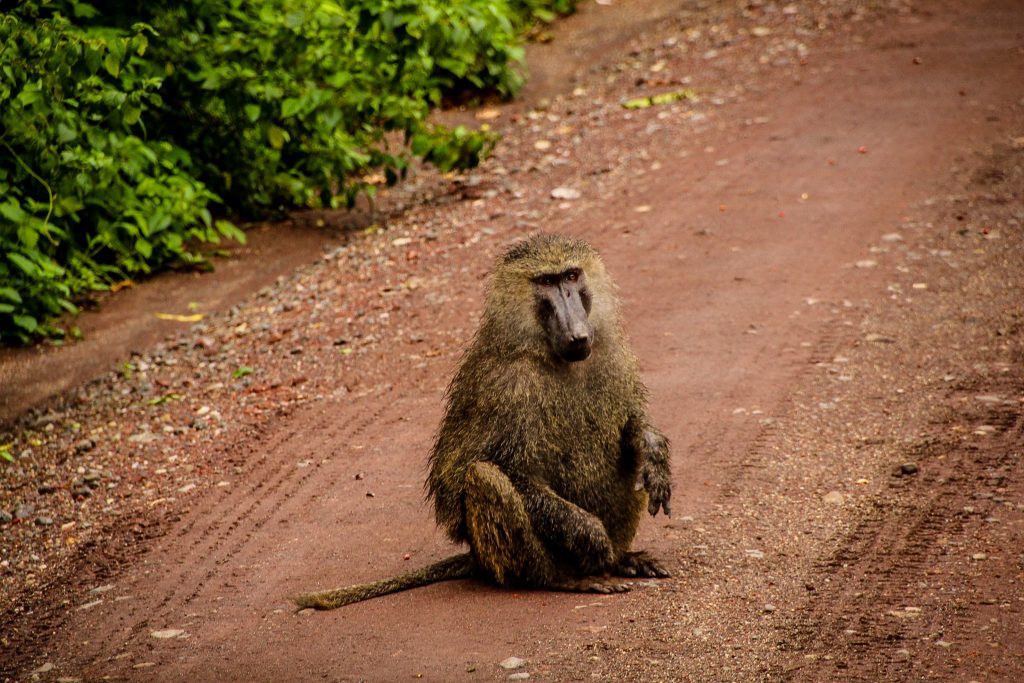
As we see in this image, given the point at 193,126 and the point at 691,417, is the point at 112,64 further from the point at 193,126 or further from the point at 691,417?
the point at 691,417

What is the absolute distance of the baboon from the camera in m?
4.48

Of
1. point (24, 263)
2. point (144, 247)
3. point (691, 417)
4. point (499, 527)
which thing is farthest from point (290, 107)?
point (499, 527)

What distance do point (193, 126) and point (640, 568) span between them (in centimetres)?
688

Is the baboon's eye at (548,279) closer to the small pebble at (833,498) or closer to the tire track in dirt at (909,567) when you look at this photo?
the tire track in dirt at (909,567)

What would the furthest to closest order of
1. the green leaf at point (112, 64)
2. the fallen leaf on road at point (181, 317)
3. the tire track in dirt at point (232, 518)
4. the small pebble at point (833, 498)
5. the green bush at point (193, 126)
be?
1. the fallen leaf on road at point (181, 317)
2. the green bush at point (193, 126)
3. the green leaf at point (112, 64)
4. the small pebble at point (833, 498)
5. the tire track in dirt at point (232, 518)

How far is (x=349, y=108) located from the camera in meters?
9.66

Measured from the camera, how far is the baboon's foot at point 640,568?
15.0ft

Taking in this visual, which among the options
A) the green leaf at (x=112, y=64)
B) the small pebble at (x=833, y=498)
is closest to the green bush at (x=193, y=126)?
the green leaf at (x=112, y=64)

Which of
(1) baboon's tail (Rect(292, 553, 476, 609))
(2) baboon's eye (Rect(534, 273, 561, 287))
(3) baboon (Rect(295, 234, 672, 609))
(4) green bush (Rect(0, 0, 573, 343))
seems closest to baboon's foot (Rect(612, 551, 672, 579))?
(3) baboon (Rect(295, 234, 672, 609))

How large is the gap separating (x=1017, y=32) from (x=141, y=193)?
869 centimetres

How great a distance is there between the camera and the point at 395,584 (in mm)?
4680

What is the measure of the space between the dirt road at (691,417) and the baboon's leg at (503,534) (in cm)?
10

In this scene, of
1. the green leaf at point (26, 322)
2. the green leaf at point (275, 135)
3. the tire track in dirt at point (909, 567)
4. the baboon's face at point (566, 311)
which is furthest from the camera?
the green leaf at point (275, 135)

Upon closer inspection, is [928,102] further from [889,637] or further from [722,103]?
[889,637]
